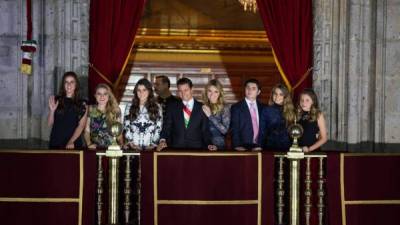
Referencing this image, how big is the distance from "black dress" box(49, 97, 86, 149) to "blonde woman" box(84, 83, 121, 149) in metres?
0.14

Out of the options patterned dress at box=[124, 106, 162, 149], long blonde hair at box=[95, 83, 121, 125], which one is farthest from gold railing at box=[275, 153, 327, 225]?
long blonde hair at box=[95, 83, 121, 125]

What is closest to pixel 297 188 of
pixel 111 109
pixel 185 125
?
pixel 185 125

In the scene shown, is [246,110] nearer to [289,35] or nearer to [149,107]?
[149,107]

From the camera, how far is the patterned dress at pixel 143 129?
9.06m

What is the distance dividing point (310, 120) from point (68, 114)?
9.27 ft

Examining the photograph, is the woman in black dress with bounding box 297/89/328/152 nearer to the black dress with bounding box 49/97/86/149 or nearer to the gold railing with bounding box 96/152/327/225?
the gold railing with bounding box 96/152/327/225

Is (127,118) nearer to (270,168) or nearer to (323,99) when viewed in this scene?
(270,168)

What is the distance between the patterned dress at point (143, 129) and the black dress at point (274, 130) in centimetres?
123

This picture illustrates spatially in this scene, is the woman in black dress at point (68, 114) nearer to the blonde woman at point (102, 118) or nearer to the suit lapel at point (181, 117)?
the blonde woman at point (102, 118)

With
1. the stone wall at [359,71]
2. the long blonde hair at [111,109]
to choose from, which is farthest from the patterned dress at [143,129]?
the stone wall at [359,71]

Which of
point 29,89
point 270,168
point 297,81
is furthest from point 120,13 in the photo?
point 270,168

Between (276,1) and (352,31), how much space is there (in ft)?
3.59

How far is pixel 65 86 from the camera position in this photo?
30.1 ft

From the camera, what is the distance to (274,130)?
929 cm
